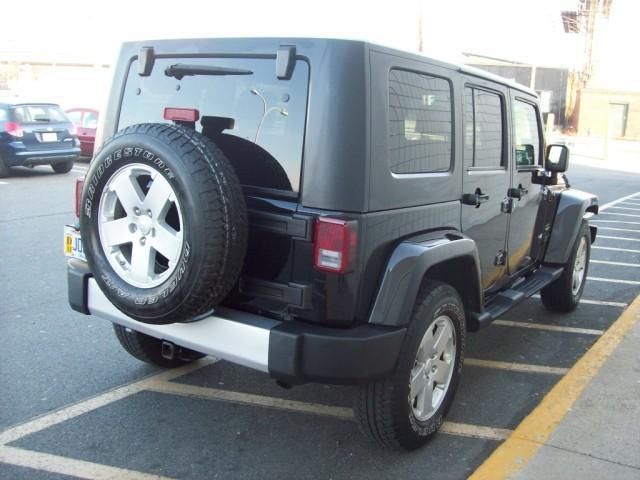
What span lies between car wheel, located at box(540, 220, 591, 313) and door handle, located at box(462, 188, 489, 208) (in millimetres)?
1815

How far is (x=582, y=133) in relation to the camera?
4828cm

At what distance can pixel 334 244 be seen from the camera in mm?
2721

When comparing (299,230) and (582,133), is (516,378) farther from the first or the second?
(582,133)

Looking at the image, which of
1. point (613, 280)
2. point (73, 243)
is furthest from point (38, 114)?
point (613, 280)

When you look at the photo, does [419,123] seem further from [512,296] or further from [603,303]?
[603,303]

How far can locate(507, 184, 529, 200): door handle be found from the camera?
4.35 meters

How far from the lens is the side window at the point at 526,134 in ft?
15.0

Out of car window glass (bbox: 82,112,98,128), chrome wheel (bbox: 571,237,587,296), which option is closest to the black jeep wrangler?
chrome wheel (bbox: 571,237,587,296)

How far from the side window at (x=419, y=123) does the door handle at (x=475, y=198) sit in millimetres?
242

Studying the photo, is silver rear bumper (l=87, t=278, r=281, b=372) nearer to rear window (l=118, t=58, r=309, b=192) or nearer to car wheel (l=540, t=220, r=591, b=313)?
rear window (l=118, t=58, r=309, b=192)

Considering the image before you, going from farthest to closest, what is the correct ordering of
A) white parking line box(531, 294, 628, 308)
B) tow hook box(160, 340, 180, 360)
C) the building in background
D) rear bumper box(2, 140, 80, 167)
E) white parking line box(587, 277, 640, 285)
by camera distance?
the building in background → rear bumper box(2, 140, 80, 167) → white parking line box(587, 277, 640, 285) → white parking line box(531, 294, 628, 308) → tow hook box(160, 340, 180, 360)

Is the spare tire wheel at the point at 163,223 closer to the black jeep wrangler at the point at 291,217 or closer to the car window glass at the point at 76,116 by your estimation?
→ the black jeep wrangler at the point at 291,217

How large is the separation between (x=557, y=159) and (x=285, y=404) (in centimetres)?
278

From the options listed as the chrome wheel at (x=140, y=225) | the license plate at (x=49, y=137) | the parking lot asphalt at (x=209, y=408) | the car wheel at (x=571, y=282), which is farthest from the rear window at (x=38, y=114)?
the chrome wheel at (x=140, y=225)
